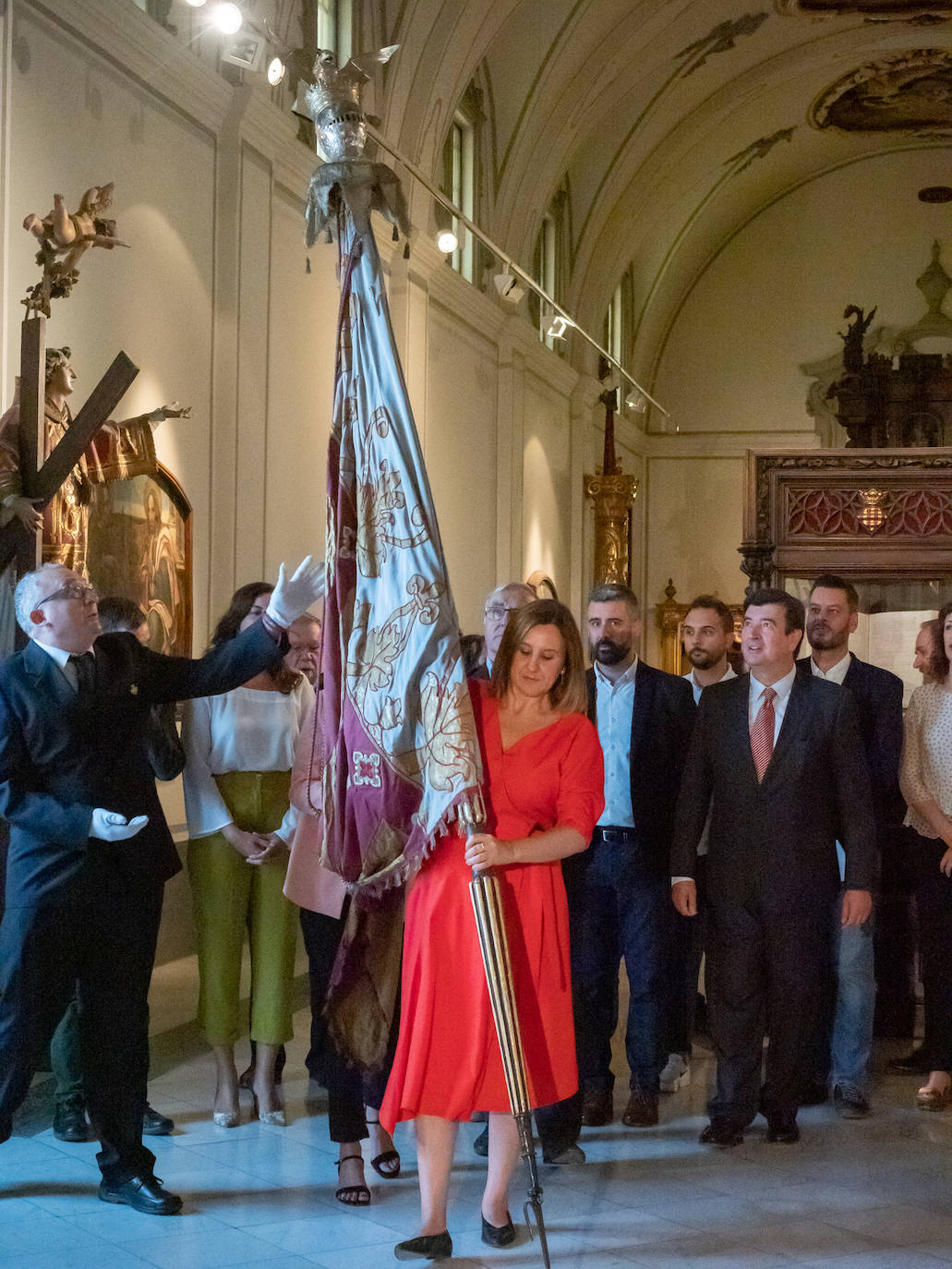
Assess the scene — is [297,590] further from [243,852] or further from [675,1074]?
[675,1074]

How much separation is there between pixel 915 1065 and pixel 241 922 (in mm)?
2894

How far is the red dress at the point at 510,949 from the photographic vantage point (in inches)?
153

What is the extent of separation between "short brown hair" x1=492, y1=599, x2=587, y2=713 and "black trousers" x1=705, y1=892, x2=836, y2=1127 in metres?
1.34

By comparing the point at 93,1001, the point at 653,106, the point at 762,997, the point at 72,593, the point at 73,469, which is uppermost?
the point at 653,106

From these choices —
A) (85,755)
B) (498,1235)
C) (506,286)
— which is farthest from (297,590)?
(506,286)

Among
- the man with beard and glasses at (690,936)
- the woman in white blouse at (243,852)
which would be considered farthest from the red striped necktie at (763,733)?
the woman in white blouse at (243,852)

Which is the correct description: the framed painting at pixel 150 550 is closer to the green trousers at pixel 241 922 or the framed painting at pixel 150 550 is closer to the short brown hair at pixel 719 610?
the green trousers at pixel 241 922

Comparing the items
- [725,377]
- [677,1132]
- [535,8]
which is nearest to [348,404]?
[677,1132]

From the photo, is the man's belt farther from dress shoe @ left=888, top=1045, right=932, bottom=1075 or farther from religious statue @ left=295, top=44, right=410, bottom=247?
religious statue @ left=295, top=44, right=410, bottom=247

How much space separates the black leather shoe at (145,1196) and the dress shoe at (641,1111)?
170 cm

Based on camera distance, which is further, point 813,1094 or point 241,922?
point 813,1094

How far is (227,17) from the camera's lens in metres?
6.89

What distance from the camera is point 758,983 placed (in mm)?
5090

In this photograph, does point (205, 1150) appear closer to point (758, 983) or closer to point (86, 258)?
point (758, 983)
